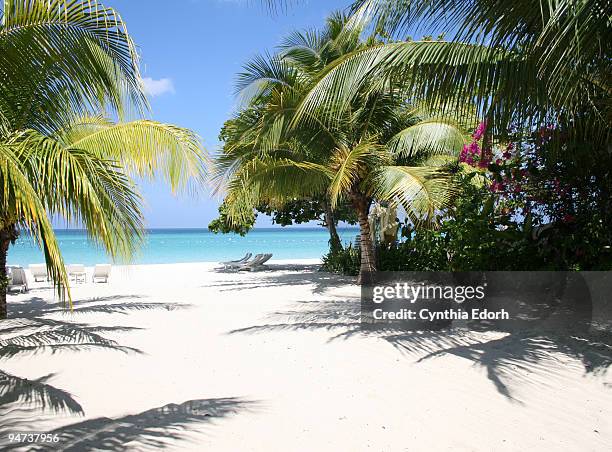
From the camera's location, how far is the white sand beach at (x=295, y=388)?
10.3 ft

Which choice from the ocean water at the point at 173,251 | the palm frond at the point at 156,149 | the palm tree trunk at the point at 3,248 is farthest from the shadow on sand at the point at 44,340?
the palm frond at the point at 156,149

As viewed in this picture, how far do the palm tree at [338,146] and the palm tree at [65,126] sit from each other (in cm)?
290

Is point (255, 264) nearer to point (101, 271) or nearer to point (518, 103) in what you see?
point (101, 271)

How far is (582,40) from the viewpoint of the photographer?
10.3ft

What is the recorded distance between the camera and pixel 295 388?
4133mm

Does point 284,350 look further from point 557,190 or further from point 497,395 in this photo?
point 557,190

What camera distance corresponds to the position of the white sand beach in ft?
10.3

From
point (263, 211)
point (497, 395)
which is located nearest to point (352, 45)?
point (497, 395)

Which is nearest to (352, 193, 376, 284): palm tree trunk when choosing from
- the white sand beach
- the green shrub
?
the white sand beach

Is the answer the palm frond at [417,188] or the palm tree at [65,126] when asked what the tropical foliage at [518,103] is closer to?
the palm frond at [417,188]

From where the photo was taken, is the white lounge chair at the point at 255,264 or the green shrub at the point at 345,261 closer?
the green shrub at the point at 345,261

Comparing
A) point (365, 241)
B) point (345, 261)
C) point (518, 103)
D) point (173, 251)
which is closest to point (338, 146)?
point (365, 241)

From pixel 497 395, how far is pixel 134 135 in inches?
191

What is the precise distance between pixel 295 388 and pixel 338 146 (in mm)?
6207
